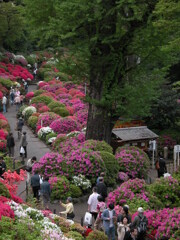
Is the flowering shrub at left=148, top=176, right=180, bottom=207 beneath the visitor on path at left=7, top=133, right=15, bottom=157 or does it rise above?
beneath

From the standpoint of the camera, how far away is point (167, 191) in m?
15.9

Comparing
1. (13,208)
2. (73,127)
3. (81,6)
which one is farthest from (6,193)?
(73,127)

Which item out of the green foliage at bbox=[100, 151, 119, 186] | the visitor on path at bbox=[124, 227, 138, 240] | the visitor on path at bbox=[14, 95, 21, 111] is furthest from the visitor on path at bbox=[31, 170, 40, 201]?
the visitor on path at bbox=[14, 95, 21, 111]

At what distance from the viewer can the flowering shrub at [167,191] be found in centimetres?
1582

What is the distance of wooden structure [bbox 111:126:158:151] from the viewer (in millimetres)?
25345

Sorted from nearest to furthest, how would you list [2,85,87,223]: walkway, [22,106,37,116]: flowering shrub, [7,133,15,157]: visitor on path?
1. [2,85,87,223]: walkway
2. [7,133,15,157]: visitor on path
3. [22,106,37,116]: flowering shrub

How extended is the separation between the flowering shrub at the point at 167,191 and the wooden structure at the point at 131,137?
916 centimetres

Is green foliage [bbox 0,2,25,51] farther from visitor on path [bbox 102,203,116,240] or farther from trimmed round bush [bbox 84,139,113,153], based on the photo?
visitor on path [bbox 102,203,116,240]

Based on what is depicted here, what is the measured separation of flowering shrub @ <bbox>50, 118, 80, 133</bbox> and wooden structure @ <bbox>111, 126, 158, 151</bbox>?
2842mm

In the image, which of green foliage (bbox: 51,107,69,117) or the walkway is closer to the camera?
the walkway

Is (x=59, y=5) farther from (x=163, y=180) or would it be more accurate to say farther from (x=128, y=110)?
(x=163, y=180)

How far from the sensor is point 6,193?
12.8 m

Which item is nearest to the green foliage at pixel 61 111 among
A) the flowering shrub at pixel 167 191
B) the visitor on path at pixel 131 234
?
the flowering shrub at pixel 167 191

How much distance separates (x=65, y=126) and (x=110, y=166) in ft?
30.0
